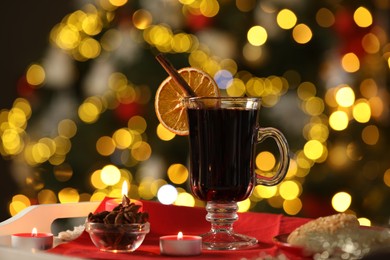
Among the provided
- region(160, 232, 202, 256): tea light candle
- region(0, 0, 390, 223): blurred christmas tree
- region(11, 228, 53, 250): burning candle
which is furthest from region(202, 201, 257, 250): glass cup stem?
region(0, 0, 390, 223): blurred christmas tree

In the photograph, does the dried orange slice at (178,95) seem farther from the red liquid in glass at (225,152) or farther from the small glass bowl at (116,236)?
the small glass bowl at (116,236)

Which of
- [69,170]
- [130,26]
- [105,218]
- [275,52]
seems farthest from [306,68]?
[105,218]

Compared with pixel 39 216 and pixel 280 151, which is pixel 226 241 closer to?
pixel 280 151

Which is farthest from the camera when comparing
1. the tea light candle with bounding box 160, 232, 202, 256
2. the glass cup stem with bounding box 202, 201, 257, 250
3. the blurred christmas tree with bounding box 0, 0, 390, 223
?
the blurred christmas tree with bounding box 0, 0, 390, 223

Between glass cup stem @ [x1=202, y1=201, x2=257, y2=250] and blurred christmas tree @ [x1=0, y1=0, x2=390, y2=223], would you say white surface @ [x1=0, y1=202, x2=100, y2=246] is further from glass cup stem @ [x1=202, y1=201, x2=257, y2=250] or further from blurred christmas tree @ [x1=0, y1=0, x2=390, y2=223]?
blurred christmas tree @ [x1=0, y1=0, x2=390, y2=223]

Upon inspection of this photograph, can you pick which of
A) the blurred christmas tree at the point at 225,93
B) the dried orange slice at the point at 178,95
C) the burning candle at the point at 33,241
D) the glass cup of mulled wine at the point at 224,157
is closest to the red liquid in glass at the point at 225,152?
the glass cup of mulled wine at the point at 224,157

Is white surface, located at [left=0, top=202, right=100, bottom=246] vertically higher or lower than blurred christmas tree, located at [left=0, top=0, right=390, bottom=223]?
lower

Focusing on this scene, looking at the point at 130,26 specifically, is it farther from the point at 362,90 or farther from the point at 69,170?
the point at 362,90
